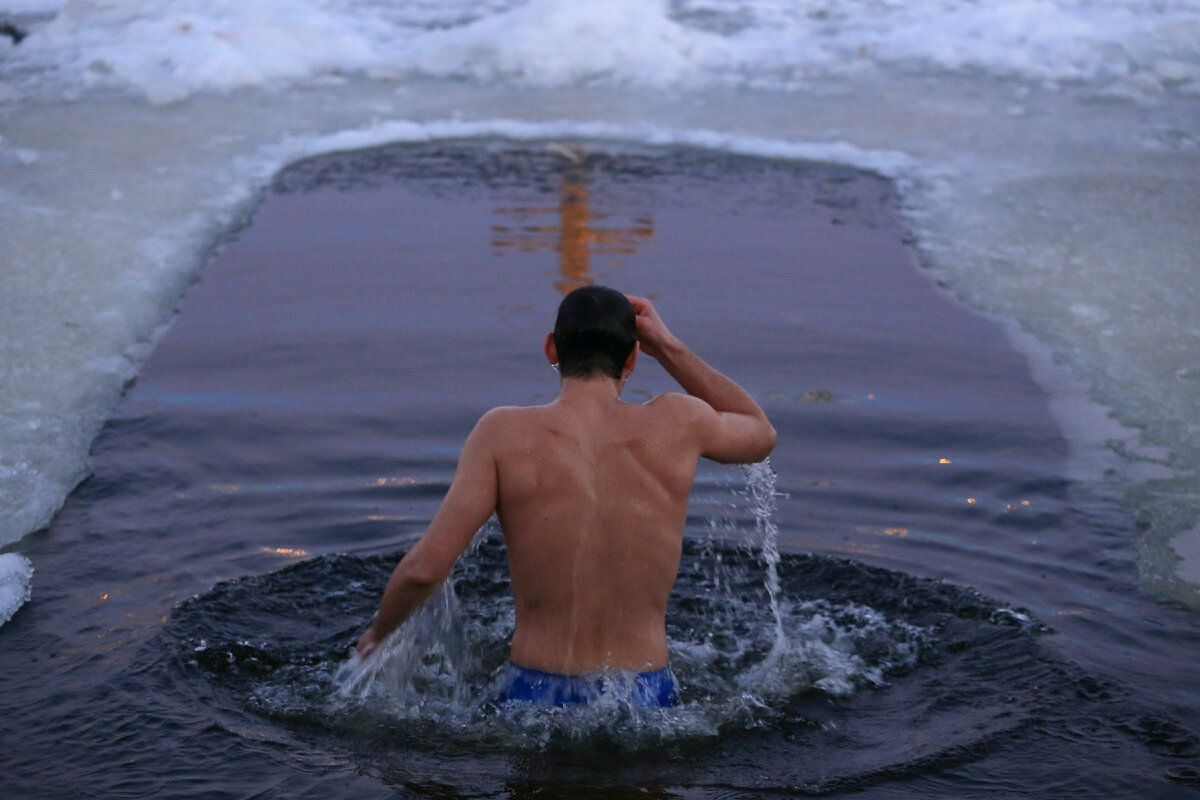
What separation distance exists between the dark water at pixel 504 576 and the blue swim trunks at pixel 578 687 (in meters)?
0.04

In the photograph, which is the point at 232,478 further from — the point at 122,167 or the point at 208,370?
the point at 122,167

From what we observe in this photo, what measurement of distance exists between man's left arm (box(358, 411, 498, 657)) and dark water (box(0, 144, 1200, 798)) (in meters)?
0.50

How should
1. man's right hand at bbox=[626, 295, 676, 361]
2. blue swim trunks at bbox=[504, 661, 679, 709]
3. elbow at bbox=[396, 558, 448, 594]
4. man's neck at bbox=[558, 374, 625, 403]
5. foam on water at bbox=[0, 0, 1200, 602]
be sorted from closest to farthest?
elbow at bbox=[396, 558, 448, 594] < man's neck at bbox=[558, 374, 625, 403] < blue swim trunks at bbox=[504, 661, 679, 709] < man's right hand at bbox=[626, 295, 676, 361] < foam on water at bbox=[0, 0, 1200, 602]

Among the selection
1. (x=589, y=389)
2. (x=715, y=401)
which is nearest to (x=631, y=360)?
(x=589, y=389)

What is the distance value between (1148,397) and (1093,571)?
183cm

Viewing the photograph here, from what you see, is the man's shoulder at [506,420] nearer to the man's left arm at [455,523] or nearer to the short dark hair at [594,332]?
the man's left arm at [455,523]

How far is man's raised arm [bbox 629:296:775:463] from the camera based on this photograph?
153 inches

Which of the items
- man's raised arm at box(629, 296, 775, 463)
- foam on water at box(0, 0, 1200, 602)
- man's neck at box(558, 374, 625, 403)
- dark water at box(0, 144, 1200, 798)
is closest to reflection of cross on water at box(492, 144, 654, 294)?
dark water at box(0, 144, 1200, 798)

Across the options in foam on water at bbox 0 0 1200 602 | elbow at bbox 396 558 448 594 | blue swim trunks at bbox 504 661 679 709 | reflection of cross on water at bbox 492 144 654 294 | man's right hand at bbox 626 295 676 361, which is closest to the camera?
elbow at bbox 396 558 448 594

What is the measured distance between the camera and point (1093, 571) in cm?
516

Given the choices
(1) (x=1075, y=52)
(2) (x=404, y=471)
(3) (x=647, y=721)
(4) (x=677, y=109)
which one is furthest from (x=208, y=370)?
(1) (x=1075, y=52)

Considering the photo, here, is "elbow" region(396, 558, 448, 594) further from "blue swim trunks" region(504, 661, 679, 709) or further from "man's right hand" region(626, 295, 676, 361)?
"man's right hand" region(626, 295, 676, 361)

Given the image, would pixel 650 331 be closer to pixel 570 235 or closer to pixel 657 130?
→ pixel 570 235

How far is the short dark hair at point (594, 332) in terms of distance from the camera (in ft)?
12.2
